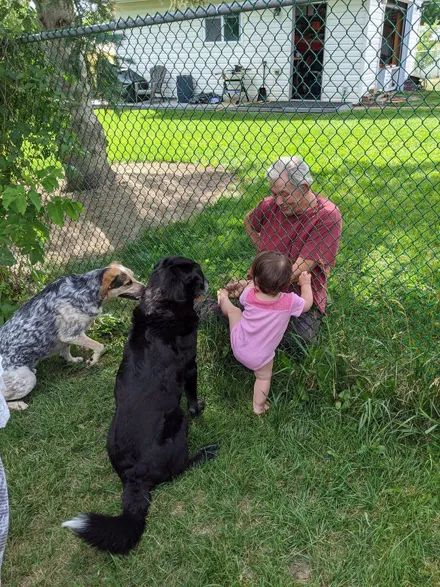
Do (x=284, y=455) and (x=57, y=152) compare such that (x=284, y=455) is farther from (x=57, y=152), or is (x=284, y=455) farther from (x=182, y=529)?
(x=57, y=152)

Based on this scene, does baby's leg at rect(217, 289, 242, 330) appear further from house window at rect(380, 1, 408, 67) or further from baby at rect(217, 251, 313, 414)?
house window at rect(380, 1, 408, 67)

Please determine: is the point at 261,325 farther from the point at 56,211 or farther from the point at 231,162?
the point at 231,162

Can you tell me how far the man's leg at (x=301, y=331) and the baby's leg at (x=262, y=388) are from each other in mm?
273

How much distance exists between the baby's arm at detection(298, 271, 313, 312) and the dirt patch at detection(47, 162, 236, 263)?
277 cm

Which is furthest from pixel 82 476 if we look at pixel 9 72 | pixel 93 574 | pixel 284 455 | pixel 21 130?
pixel 9 72

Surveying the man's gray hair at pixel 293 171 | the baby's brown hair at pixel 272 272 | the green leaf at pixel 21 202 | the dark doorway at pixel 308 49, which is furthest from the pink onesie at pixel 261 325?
the green leaf at pixel 21 202

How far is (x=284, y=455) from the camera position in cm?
262

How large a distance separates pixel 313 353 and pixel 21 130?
2.63 metres

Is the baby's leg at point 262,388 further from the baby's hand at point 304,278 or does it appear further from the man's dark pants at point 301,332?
the baby's hand at point 304,278

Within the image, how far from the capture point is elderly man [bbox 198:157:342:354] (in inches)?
114

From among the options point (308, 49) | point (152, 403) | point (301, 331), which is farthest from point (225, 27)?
point (152, 403)

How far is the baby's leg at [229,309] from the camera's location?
3000mm

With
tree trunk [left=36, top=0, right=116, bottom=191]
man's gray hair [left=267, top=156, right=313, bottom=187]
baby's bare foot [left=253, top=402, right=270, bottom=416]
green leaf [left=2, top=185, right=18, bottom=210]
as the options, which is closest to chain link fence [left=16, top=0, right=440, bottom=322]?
tree trunk [left=36, top=0, right=116, bottom=191]

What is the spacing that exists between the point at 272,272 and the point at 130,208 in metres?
4.08
